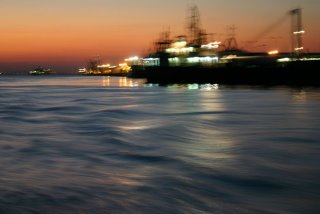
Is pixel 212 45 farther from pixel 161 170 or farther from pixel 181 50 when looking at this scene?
pixel 161 170

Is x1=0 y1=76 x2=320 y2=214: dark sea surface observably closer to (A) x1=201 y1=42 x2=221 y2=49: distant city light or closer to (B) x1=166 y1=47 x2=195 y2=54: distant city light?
(B) x1=166 y1=47 x2=195 y2=54: distant city light

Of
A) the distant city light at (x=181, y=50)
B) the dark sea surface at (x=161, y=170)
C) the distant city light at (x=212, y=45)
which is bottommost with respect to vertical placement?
the dark sea surface at (x=161, y=170)

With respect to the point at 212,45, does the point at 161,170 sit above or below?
below

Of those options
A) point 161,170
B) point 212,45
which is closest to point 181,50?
point 212,45

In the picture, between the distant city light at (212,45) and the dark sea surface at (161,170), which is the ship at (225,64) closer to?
the distant city light at (212,45)

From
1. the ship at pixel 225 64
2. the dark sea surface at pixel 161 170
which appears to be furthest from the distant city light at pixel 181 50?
the dark sea surface at pixel 161 170

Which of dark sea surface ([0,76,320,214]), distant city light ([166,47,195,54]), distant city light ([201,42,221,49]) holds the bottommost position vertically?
dark sea surface ([0,76,320,214])

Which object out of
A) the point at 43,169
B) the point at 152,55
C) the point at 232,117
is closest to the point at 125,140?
the point at 43,169

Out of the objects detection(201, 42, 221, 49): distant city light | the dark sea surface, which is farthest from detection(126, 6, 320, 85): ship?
the dark sea surface

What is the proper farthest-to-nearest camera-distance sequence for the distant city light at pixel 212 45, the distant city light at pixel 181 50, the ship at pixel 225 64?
the distant city light at pixel 212 45
the distant city light at pixel 181 50
the ship at pixel 225 64

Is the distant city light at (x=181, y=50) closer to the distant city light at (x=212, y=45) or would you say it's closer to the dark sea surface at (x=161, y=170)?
the distant city light at (x=212, y=45)

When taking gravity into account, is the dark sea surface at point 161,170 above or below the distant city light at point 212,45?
below

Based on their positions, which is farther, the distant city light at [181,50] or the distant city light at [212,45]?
the distant city light at [212,45]

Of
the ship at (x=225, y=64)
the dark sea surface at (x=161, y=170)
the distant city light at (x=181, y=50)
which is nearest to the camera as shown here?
the dark sea surface at (x=161, y=170)
